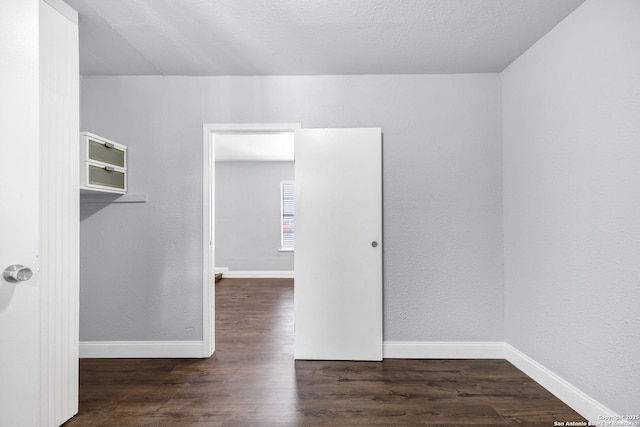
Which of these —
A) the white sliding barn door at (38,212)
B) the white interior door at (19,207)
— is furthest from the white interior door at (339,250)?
the white interior door at (19,207)

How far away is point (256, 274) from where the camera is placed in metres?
7.39

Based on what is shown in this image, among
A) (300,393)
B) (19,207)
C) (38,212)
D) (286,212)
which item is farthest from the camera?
(286,212)

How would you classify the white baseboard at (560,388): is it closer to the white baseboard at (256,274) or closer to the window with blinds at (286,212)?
the white baseboard at (256,274)

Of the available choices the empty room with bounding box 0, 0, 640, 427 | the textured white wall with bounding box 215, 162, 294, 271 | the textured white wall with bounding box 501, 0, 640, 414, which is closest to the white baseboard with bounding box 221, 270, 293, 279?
the textured white wall with bounding box 215, 162, 294, 271

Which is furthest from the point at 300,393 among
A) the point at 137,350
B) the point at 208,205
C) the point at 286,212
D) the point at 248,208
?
the point at 248,208

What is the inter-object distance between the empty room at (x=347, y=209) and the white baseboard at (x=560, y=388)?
0.02m

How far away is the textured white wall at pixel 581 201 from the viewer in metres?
1.76

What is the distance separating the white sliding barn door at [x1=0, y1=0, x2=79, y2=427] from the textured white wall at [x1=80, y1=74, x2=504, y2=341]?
3.02 feet

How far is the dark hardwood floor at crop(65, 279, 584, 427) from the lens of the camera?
204 centimetres

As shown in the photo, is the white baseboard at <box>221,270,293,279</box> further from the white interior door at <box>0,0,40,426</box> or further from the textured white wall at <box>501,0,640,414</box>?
the white interior door at <box>0,0,40,426</box>

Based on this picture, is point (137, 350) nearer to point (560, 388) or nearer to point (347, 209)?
point (347, 209)

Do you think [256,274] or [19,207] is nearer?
[19,207]

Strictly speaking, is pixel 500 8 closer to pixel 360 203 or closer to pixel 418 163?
pixel 418 163

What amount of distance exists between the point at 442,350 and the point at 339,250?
4.05 feet
